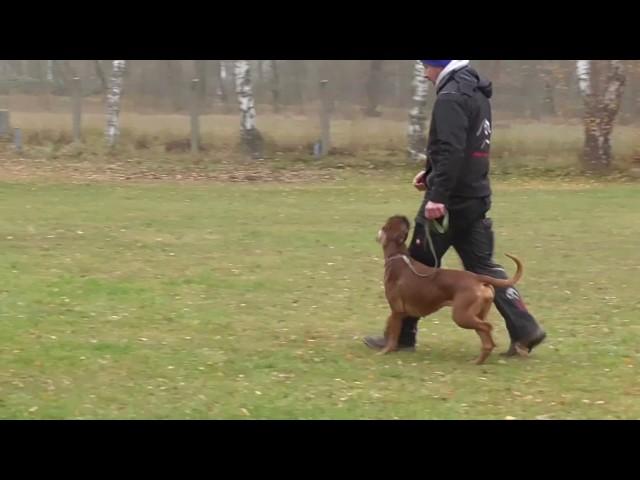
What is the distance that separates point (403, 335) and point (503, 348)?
2.40 feet

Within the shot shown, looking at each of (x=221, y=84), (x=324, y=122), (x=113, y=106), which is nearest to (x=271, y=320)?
(x=324, y=122)

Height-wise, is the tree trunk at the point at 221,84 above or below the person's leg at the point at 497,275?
below

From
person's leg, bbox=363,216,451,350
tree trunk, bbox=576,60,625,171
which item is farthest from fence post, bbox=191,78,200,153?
person's leg, bbox=363,216,451,350

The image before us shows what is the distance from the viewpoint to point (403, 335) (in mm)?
6887

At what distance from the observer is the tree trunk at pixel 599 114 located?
20578mm

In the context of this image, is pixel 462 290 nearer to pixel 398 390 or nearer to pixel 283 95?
pixel 398 390

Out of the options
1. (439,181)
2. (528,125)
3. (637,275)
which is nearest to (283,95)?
(528,125)

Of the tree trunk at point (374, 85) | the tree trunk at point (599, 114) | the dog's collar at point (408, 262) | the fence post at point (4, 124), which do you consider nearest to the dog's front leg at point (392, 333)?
the dog's collar at point (408, 262)

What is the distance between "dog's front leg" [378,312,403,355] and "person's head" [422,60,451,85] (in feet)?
5.14

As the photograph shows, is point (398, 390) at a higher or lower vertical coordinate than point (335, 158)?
higher

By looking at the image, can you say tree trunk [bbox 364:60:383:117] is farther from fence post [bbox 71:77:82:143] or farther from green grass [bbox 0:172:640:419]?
green grass [bbox 0:172:640:419]

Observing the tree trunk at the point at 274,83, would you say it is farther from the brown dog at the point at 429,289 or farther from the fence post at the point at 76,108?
the brown dog at the point at 429,289

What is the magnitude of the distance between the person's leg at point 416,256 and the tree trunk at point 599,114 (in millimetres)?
14912

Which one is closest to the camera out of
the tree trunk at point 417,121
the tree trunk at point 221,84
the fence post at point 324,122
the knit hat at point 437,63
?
the knit hat at point 437,63
